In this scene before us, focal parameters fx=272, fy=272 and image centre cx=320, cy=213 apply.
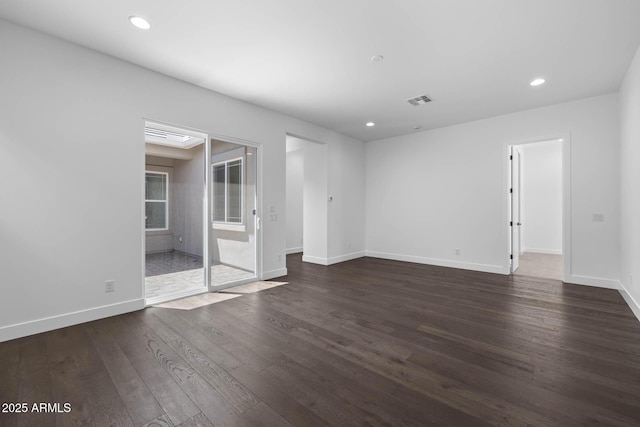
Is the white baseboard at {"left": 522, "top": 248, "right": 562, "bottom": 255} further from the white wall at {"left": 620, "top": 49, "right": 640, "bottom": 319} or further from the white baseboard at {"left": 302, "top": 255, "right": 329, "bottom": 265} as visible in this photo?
the white baseboard at {"left": 302, "top": 255, "right": 329, "bottom": 265}

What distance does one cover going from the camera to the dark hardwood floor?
5.30 feet

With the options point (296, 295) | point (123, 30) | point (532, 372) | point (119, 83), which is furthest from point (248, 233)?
point (532, 372)

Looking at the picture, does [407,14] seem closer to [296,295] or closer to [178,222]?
[296,295]

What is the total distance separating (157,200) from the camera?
13.0 ft

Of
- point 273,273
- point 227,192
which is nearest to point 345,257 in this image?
point 273,273

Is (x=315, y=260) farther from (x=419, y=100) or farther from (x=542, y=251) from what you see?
(x=542, y=251)

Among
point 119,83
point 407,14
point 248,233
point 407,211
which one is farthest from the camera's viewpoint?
point 407,211

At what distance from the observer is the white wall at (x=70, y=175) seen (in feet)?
8.37

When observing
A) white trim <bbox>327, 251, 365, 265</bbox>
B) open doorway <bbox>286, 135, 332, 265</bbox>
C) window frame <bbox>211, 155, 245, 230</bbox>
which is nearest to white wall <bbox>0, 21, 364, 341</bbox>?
window frame <bbox>211, 155, 245, 230</bbox>

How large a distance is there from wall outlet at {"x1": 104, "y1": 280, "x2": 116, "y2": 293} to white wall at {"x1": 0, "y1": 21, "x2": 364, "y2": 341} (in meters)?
0.03

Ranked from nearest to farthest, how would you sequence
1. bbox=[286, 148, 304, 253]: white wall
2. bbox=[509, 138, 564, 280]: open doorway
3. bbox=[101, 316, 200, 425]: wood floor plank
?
1. bbox=[101, 316, 200, 425]: wood floor plank
2. bbox=[509, 138, 564, 280]: open doorway
3. bbox=[286, 148, 304, 253]: white wall

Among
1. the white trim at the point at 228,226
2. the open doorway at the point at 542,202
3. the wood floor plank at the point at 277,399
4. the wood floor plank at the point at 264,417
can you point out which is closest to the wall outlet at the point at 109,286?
the white trim at the point at 228,226

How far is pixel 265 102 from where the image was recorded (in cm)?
445

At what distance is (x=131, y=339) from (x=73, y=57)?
295 cm
